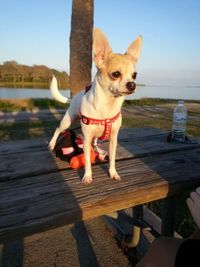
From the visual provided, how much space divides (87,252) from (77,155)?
124cm

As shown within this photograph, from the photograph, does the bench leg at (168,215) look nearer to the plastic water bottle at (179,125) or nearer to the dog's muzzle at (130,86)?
the plastic water bottle at (179,125)

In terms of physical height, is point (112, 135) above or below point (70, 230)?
above

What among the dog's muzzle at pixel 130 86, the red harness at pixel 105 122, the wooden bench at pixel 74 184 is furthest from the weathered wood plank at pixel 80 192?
the dog's muzzle at pixel 130 86

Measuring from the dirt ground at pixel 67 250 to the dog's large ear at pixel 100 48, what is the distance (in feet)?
5.86

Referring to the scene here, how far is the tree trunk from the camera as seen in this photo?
5.10 m

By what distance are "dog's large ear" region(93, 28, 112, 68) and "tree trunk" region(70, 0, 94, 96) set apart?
3.38 m

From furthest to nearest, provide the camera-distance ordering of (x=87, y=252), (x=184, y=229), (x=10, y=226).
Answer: (x=184, y=229), (x=87, y=252), (x=10, y=226)

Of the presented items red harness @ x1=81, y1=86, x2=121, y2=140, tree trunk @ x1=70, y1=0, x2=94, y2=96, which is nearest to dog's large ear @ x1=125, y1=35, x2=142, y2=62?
red harness @ x1=81, y1=86, x2=121, y2=140

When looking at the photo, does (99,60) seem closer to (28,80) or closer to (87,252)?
(87,252)

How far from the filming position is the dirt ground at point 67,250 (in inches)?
97.3

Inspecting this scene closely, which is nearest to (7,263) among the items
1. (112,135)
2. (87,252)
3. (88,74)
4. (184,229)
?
(87,252)

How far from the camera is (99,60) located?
1.80 m

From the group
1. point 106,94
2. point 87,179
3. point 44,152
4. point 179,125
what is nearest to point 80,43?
point 179,125

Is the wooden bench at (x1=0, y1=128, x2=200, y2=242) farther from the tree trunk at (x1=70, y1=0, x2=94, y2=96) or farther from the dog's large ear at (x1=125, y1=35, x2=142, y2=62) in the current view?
the tree trunk at (x1=70, y1=0, x2=94, y2=96)
